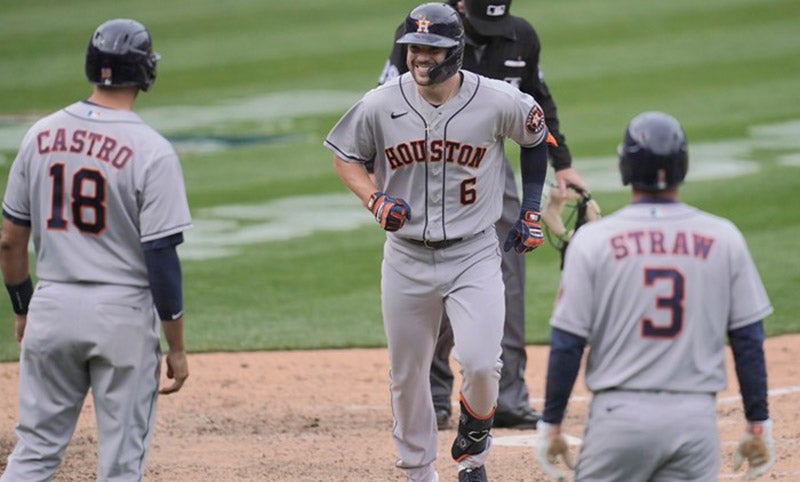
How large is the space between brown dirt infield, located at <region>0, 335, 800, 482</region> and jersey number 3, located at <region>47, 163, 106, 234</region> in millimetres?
1842

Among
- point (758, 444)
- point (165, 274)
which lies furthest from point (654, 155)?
point (165, 274)

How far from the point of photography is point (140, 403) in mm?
4793

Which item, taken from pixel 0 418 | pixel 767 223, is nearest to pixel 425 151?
pixel 0 418

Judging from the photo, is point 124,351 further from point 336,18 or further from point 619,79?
point 336,18

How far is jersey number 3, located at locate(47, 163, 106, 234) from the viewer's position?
4.68 m

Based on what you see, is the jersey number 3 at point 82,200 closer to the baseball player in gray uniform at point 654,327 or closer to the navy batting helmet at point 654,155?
the baseball player in gray uniform at point 654,327

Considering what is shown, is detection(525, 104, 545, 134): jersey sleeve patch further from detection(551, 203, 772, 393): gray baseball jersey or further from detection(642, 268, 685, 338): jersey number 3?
detection(642, 268, 685, 338): jersey number 3

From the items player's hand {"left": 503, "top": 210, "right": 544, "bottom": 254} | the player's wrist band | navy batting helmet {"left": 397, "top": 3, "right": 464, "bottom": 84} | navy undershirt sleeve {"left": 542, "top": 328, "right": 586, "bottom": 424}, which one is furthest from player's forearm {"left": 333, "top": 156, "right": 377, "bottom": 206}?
navy undershirt sleeve {"left": 542, "top": 328, "right": 586, "bottom": 424}

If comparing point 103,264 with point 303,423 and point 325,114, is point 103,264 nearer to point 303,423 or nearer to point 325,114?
point 303,423

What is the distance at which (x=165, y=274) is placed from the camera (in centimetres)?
470

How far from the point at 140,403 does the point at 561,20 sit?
15.6 metres

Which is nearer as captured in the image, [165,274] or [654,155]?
[654,155]

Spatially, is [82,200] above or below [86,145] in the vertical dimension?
below

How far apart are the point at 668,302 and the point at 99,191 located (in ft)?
5.96
